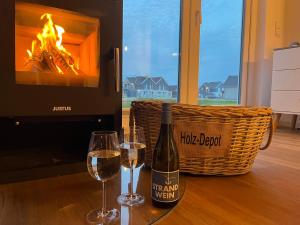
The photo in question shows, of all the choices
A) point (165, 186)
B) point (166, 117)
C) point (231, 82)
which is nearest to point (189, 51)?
point (231, 82)

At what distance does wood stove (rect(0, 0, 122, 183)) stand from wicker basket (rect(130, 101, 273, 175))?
0.46ft

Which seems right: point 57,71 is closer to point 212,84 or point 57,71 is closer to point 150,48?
point 150,48

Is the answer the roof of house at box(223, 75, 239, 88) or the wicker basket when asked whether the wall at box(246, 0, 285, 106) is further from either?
the wicker basket

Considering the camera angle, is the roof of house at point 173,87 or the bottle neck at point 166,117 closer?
the bottle neck at point 166,117

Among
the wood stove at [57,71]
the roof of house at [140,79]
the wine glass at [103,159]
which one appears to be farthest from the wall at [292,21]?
the wine glass at [103,159]

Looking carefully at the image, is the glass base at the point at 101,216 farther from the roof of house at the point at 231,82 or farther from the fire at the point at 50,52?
the roof of house at the point at 231,82

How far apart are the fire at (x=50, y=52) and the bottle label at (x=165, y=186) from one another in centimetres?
55

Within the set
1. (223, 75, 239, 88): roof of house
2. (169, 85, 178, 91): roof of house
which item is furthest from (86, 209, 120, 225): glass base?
(223, 75, 239, 88): roof of house

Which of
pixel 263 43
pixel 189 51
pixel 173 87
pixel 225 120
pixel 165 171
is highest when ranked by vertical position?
pixel 263 43

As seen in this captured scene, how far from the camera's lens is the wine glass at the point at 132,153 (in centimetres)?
71

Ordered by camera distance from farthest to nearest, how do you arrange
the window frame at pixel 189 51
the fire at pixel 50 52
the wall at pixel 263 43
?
the wall at pixel 263 43, the window frame at pixel 189 51, the fire at pixel 50 52

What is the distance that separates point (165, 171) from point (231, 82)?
2175 millimetres

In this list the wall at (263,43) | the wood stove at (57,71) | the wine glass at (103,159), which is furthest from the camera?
the wall at (263,43)

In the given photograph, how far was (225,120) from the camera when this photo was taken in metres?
0.98
